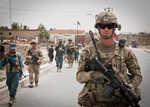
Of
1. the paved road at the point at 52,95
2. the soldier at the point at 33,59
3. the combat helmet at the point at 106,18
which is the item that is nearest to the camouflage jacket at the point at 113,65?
the combat helmet at the point at 106,18

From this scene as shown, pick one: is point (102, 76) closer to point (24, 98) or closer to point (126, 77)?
point (126, 77)

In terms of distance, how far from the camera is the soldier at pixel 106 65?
3.89 metres

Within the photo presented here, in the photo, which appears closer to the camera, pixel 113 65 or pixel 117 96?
pixel 117 96

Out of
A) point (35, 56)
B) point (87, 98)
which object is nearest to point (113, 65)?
point (87, 98)

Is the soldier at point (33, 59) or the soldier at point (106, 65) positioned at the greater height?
the soldier at point (106, 65)

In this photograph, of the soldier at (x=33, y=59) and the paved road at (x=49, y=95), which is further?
the soldier at (x=33, y=59)

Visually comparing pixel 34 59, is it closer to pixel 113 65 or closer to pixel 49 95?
pixel 49 95

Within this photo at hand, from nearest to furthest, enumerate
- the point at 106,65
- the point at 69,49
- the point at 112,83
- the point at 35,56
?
the point at 112,83 < the point at 106,65 < the point at 35,56 < the point at 69,49

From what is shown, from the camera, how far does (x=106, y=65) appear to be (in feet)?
12.8

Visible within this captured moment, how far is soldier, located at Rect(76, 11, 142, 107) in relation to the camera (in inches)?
153

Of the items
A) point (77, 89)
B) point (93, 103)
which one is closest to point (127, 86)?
point (93, 103)

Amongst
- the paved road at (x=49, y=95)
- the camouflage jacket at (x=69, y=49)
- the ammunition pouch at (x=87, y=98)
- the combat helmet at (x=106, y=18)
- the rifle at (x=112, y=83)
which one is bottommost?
the paved road at (x=49, y=95)

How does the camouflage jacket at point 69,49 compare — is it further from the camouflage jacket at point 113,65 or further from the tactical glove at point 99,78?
the tactical glove at point 99,78

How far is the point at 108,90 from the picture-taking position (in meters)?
3.78
